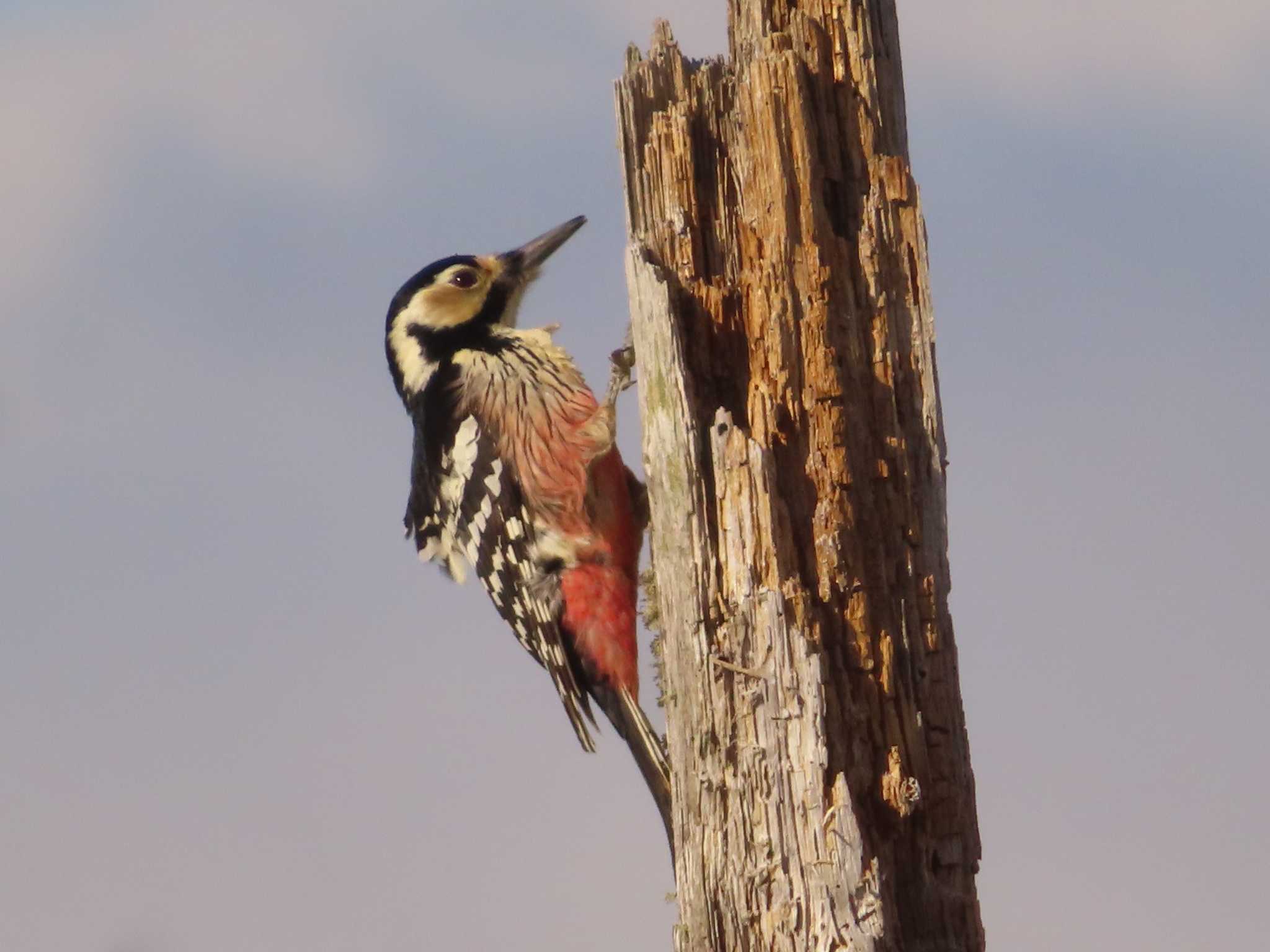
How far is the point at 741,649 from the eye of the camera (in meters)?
3.25

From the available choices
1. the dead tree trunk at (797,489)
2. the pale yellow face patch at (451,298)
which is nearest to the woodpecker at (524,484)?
the pale yellow face patch at (451,298)

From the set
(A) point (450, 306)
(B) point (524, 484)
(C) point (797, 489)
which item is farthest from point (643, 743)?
(A) point (450, 306)

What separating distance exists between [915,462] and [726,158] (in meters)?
0.84

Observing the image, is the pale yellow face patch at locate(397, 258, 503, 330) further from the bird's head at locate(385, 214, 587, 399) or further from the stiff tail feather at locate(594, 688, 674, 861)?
the stiff tail feather at locate(594, 688, 674, 861)

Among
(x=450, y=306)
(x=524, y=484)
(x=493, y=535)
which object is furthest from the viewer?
(x=450, y=306)

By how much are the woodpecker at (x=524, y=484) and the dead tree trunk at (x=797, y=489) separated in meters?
0.99

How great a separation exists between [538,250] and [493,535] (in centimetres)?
112

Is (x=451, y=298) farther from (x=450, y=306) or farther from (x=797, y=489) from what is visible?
(x=797, y=489)

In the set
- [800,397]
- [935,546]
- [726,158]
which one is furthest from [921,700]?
[726,158]

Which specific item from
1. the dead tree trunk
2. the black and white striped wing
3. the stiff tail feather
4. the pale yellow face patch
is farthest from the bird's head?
the dead tree trunk

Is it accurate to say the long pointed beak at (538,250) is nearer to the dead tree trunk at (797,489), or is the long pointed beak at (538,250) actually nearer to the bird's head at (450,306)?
the bird's head at (450,306)

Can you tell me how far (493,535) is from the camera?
4.88 m

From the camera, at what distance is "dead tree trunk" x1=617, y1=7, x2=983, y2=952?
319cm

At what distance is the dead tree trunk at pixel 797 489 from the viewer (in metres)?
3.19
